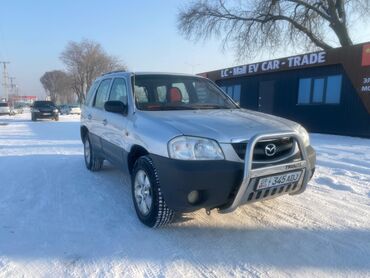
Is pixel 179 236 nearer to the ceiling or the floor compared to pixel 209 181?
nearer to the floor

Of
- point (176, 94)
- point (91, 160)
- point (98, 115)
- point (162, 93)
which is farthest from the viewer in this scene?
point (91, 160)

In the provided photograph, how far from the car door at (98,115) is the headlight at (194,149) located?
7.89ft

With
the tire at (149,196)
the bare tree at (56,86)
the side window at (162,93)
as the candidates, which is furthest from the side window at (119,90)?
the bare tree at (56,86)

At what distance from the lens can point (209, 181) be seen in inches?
126

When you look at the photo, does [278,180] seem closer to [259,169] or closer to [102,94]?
[259,169]

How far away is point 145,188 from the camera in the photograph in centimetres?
389

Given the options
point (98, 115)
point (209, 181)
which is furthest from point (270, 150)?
point (98, 115)

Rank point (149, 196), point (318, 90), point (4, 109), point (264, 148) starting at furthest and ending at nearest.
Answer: point (4, 109) < point (318, 90) < point (149, 196) < point (264, 148)

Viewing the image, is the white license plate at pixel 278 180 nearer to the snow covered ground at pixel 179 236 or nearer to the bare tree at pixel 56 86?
the snow covered ground at pixel 179 236

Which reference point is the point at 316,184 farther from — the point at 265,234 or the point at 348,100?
the point at 348,100

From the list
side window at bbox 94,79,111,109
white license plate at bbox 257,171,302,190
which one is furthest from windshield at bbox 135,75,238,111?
white license plate at bbox 257,171,302,190

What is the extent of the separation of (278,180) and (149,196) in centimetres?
141

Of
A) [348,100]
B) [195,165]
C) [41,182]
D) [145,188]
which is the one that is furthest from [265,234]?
[348,100]

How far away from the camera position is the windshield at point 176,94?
444cm
